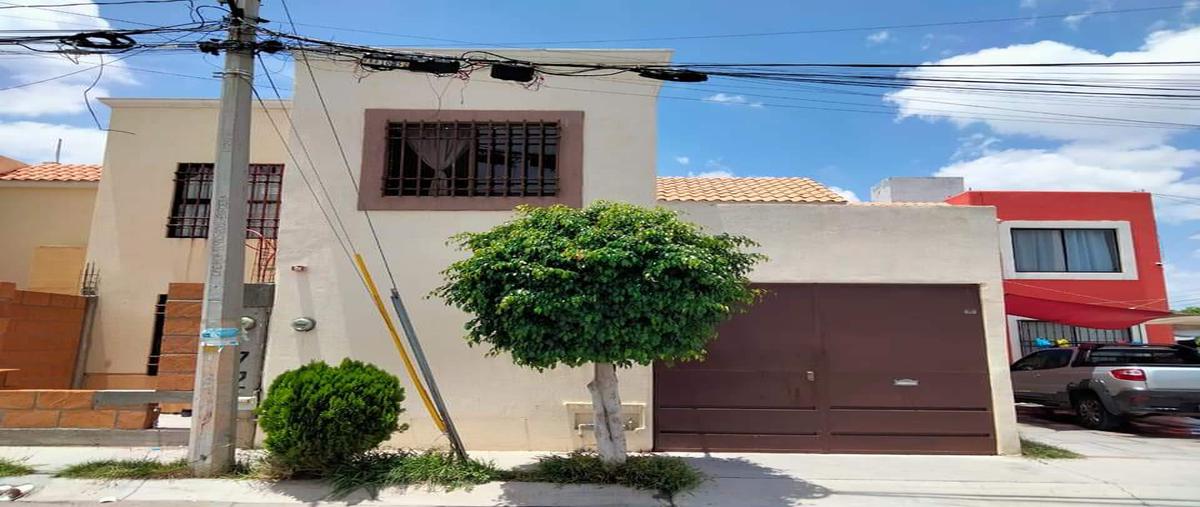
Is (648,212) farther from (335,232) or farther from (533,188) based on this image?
(335,232)

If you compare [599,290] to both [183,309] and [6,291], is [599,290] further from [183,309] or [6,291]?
[6,291]

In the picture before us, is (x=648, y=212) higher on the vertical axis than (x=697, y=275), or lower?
higher

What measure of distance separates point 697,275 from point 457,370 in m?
3.71

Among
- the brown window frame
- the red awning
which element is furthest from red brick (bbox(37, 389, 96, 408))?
the red awning

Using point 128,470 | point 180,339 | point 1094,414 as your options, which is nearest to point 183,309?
point 180,339

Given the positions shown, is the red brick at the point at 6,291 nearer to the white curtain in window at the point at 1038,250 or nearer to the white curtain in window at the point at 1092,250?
the white curtain in window at the point at 1038,250

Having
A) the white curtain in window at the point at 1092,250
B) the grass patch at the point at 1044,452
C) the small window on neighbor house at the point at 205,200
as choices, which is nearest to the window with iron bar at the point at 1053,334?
the white curtain in window at the point at 1092,250

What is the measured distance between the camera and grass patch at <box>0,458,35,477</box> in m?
6.31

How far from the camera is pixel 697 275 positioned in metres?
5.68

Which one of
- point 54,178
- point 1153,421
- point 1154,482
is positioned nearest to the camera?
point 1154,482

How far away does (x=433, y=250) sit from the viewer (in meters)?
8.09

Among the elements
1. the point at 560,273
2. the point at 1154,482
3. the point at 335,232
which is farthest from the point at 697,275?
the point at 1154,482

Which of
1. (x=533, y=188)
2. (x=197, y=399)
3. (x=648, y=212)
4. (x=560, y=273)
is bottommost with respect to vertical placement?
(x=197, y=399)

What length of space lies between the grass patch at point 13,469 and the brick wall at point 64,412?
924 millimetres
